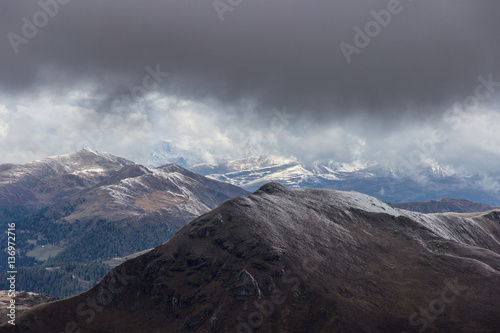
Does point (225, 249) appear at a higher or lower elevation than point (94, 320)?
higher

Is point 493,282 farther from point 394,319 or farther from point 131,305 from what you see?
point 131,305

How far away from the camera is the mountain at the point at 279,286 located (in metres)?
127

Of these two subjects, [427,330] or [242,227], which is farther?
[242,227]

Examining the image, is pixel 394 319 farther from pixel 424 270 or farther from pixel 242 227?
pixel 242 227

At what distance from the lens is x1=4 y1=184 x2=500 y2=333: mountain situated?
127 metres

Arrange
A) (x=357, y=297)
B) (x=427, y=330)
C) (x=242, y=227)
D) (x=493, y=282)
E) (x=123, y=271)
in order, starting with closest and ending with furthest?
(x=427, y=330), (x=357, y=297), (x=493, y=282), (x=123, y=271), (x=242, y=227)

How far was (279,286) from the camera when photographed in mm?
138750

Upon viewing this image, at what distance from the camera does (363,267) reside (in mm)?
157875

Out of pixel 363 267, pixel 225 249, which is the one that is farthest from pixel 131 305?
pixel 363 267

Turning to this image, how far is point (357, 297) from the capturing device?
135 m

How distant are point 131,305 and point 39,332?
32162 millimetres

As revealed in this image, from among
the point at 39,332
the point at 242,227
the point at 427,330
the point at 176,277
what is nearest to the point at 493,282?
the point at 427,330

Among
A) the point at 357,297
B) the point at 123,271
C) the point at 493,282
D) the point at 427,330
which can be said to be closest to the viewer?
the point at 427,330

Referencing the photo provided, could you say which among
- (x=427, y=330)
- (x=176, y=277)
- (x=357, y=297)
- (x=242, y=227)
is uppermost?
(x=242, y=227)
